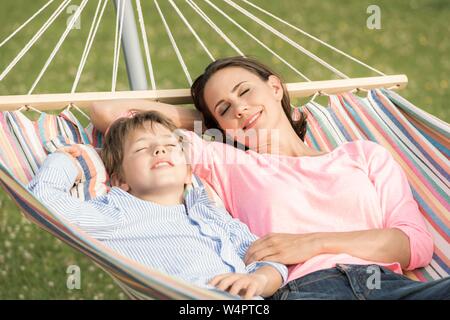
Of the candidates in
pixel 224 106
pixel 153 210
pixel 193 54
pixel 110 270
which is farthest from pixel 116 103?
pixel 193 54

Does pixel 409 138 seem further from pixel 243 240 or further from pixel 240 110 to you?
pixel 243 240

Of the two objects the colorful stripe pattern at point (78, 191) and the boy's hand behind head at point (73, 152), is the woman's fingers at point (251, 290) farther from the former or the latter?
the boy's hand behind head at point (73, 152)

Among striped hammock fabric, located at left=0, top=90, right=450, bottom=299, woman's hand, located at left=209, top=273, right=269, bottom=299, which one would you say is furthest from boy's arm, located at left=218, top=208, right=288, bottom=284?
striped hammock fabric, located at left=0, top=90, right=450, bottom=299

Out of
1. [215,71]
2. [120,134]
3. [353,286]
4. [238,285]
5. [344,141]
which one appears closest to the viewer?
[238,285]

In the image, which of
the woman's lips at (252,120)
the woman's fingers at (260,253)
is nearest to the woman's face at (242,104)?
the woman's lips at (252,120)

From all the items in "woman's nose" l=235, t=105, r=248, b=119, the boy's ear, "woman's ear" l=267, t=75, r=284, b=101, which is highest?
"woman's ear" l=267, t=75, r=284, b=101

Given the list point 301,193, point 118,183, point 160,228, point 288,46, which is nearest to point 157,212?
point 160,228

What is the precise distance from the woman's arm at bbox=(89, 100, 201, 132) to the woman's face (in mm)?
126

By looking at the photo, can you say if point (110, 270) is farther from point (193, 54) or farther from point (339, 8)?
point (339, 8)

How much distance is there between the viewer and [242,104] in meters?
2.35

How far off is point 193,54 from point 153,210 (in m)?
4.97

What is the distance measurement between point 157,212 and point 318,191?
1.52ft

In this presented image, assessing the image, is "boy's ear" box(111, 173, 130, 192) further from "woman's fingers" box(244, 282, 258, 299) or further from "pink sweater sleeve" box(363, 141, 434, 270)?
"pink sweater sleeve" box(363, 141, 434, 270)

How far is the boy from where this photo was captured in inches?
77.2
